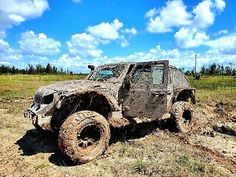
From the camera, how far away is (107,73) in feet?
28.0

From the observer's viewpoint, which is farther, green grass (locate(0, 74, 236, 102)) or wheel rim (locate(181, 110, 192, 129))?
green grass (locate(0, 74, 236, 102))

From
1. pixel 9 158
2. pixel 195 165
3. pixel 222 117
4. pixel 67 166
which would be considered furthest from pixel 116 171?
pixel 222 117

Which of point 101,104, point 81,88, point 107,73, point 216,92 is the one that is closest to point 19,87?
point 216,92

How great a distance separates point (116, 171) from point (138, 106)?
2050 millimetres

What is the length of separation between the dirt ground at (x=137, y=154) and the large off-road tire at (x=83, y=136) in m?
0.20

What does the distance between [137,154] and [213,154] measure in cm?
165

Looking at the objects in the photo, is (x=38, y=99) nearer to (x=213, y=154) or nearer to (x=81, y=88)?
(x=81, y=88)

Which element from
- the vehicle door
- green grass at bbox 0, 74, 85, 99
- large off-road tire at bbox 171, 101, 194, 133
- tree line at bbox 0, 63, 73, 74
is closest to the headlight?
the vehicle door

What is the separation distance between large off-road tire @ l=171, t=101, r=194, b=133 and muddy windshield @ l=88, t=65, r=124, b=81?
2.07m

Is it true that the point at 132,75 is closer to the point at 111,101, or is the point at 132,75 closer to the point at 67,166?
the point at 111,101

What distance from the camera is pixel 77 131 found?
671 centimetres

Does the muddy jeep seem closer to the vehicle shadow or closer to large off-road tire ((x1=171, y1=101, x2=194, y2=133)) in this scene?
large off-road tire ((x1=171, y1=101, x2=194, y2=133))

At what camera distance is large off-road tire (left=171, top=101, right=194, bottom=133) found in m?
9.35

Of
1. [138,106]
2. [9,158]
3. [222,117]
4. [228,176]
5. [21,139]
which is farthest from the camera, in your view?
[222,117]
